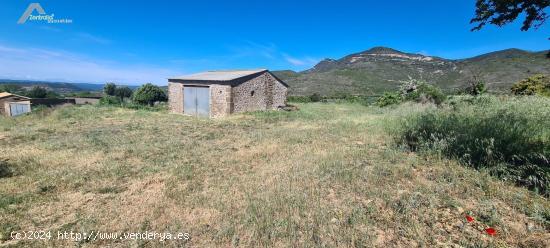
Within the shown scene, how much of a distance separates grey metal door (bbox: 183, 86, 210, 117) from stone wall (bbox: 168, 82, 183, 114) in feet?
1.06

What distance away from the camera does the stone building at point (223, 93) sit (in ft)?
53.1

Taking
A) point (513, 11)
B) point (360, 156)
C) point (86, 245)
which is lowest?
point (86, 245)

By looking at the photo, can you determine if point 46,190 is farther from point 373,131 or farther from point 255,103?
point 255,103

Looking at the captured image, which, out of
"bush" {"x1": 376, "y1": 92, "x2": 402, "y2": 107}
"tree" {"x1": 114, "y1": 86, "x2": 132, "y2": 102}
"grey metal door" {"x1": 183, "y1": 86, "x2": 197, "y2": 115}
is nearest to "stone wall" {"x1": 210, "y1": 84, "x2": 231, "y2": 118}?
"grey metal door" {"x1": 183, "y1": 86, "x2": 197, "y2": 115}

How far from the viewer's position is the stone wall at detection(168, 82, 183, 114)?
1811cm

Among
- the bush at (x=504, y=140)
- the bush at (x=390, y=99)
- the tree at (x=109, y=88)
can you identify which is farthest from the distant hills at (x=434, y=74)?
the tree at (x=109, y=88)

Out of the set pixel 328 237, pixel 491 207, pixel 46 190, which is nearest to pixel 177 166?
pixel 46 190

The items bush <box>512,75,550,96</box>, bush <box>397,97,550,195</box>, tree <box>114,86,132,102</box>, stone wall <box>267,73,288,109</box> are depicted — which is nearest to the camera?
bush <box>397,97,550,195</box>

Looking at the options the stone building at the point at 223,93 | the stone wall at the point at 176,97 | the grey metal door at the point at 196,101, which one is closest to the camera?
the stone building at the point at 223,93

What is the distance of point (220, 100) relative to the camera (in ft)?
53.6

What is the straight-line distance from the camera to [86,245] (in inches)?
110

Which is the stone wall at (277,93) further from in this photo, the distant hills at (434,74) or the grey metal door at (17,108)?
the grey metal door at (17,108)

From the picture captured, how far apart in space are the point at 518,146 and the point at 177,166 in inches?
269

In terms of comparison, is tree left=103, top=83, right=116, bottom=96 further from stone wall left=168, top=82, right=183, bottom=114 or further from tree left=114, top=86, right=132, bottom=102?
stone wall left=168, top=82, right=183, bottom=114
